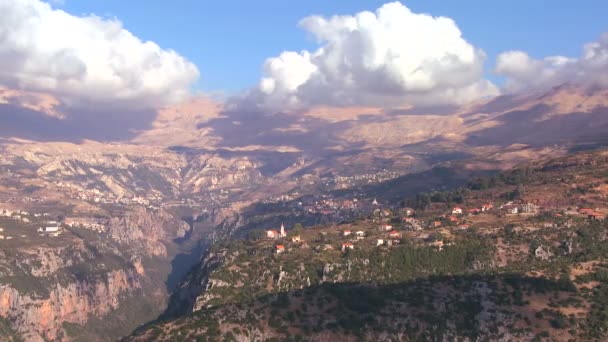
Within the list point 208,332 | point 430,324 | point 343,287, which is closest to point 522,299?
point 430,324

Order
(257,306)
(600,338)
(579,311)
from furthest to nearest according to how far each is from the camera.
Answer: (257,306), (579,311), (600,338)

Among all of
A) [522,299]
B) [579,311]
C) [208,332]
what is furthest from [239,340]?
[579,311]

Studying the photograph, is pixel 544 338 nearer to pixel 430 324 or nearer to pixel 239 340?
pixel 430 324

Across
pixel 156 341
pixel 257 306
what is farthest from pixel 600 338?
pixel 156 341

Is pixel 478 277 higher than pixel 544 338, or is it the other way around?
pixel 478 277

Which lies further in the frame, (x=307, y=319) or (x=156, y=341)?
(x=307, y=319)

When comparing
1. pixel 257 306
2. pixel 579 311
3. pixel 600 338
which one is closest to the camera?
pixel 600 338

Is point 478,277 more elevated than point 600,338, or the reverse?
point 478,277

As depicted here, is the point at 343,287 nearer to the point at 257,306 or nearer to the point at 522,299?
the point at 257,306

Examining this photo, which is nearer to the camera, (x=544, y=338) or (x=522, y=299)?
(x=544, y=338)
